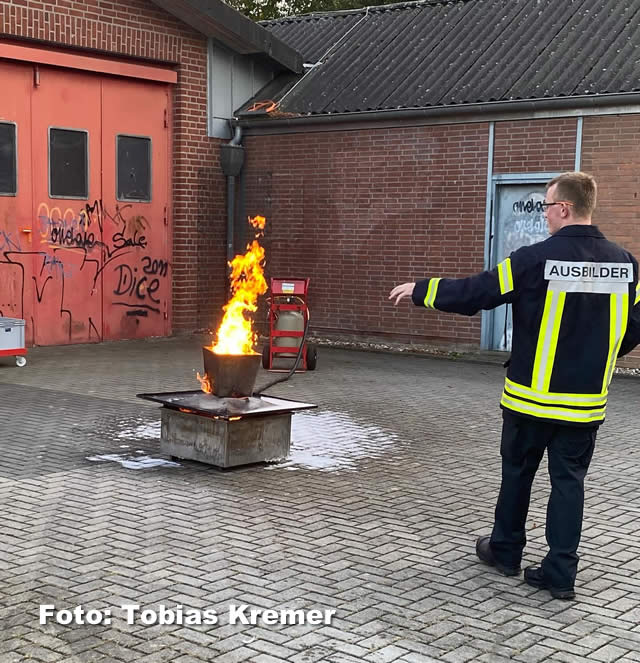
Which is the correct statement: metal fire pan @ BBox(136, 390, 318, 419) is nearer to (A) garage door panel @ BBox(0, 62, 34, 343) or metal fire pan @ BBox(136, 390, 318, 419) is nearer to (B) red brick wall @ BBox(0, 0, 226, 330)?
(A) garage door panel @ BBox(0, 62, 34, 343)

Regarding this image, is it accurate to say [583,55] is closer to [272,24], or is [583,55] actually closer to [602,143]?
[602,143]

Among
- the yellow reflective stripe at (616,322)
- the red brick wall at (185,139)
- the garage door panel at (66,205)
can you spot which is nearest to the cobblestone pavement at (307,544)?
the yellow reflective stripe at (616,322)

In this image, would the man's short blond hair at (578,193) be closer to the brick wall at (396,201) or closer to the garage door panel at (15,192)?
the brick wall at (396,201)

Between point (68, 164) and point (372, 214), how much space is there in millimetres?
4597

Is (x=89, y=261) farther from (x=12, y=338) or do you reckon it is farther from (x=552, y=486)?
(x=552, y=486)

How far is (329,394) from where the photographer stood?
11414mm

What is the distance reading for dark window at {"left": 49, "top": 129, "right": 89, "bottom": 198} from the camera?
14.8 meters

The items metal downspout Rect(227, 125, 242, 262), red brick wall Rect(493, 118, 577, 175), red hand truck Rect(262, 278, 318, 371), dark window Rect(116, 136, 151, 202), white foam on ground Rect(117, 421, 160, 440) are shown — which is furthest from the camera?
metal downspout Rect(227, 125, 242, 262)

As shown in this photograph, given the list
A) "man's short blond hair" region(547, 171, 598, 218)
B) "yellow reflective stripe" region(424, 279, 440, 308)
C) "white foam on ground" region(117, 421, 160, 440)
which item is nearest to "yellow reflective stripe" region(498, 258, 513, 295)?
"yellow reflective stripe" region(424, 279, 440, 308)

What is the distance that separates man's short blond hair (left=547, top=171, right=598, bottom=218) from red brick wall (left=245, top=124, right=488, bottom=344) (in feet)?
31.1

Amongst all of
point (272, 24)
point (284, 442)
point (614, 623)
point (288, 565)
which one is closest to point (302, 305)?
point (284, 442)

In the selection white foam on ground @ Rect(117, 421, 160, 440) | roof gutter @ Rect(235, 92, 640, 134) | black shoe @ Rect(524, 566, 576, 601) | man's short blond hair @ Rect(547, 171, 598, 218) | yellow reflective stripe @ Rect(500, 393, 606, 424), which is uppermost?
roof gutter @ Rect(235, 92, 640, 134)

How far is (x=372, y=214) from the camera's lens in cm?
1586

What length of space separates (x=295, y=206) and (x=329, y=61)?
2.82m
